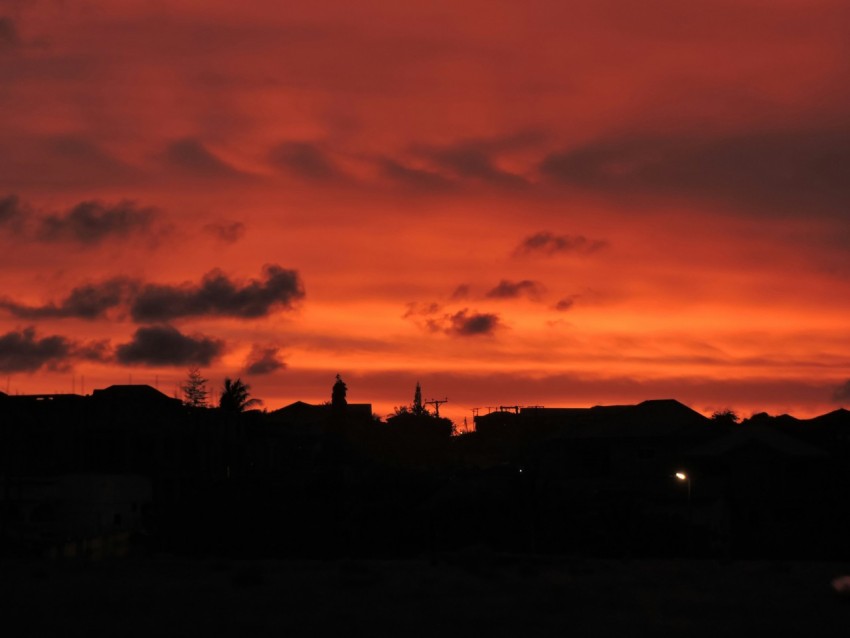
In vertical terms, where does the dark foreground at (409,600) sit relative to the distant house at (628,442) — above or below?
below

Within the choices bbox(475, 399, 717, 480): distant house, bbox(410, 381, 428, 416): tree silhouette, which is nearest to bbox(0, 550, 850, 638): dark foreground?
bbox(475, 399, 717, 480): distant house

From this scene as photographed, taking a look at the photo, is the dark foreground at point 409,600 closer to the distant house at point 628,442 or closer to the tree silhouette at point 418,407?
the distant house at point 628,442

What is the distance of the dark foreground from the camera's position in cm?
2034

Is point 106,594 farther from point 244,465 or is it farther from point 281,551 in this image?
point 244,465

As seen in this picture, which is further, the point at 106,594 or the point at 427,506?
the point at 427,506

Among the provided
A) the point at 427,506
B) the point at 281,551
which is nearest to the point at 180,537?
the point at 281,551

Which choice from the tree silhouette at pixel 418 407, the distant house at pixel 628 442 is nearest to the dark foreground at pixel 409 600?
the distant house at pixel 628 442

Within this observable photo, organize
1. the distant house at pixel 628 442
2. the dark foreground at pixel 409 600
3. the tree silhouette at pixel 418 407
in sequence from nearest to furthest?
the dark foreground at pixel 409 600 → the distant house at pixel 628 442 → the tree silhouette at pixel 418 407

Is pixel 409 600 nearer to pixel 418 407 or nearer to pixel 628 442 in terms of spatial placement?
pixel 628 442

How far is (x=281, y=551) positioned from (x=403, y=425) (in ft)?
286

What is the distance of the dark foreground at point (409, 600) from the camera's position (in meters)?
20.3

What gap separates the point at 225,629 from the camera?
20062mm

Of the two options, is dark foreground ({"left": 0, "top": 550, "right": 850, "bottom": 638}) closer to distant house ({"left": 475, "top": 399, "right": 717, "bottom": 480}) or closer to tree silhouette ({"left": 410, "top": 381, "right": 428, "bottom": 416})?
distant house ({"left": 475, "top": 399, "right": 717, "bottom": 480})

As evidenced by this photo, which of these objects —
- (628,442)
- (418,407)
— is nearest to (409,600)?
(628,442)
